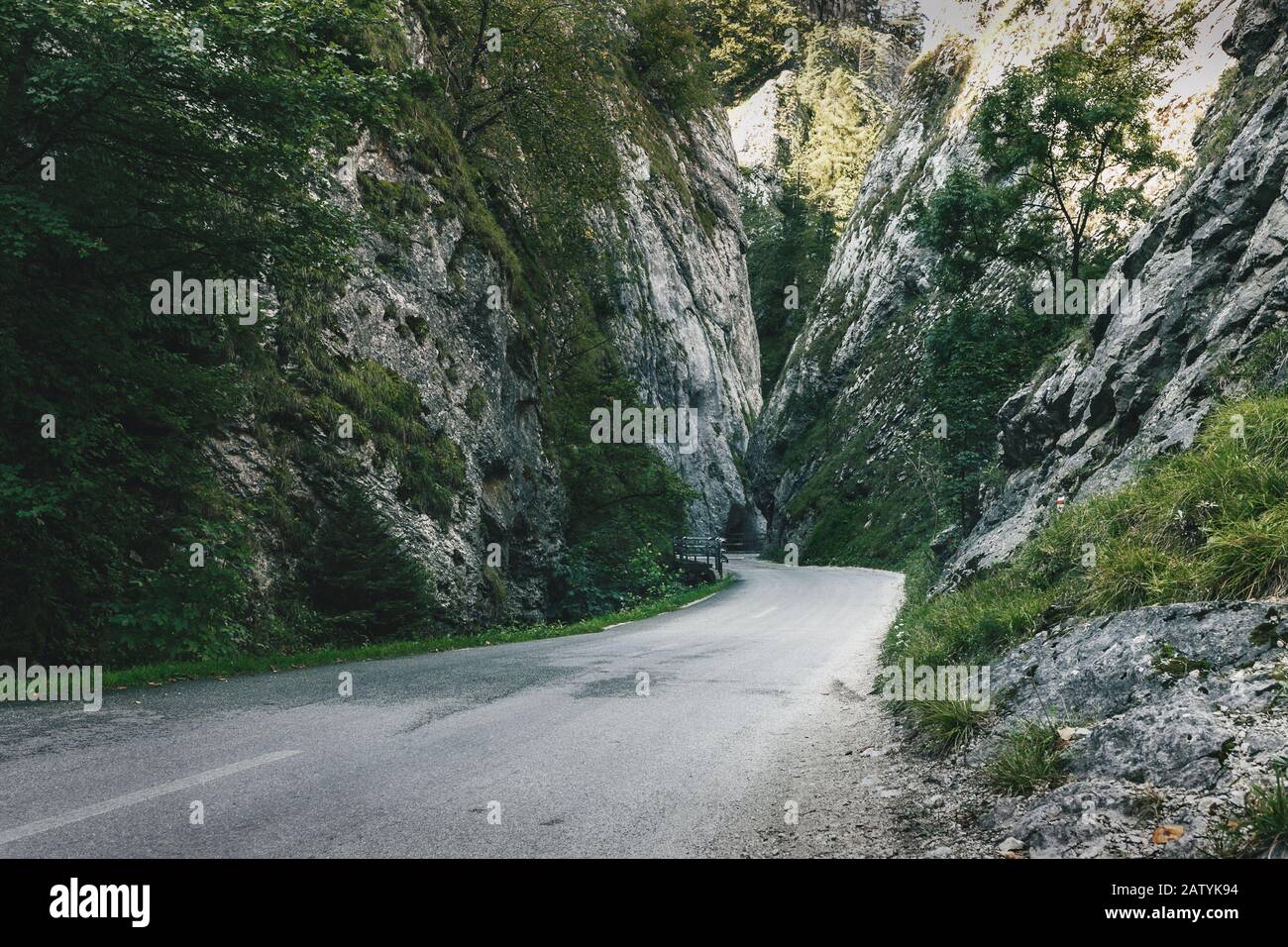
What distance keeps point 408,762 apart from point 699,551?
2539 cm

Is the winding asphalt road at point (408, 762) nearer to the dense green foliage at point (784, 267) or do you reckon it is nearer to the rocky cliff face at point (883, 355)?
the rocky cliff face at point (883, 355)

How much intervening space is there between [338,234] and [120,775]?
7.75 metres

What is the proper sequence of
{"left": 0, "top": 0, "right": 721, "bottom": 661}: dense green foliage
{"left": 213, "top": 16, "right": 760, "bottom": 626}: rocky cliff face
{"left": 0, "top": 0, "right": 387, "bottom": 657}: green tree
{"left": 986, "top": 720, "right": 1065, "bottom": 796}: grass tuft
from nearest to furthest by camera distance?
{"left": 986, "top": 720, "right": 1065, "bottom": 796}: grass tuft → {"left": 0, "top": 0, "right": 387, "bottom": 657}: green tree → {"left": 0, "top": 0, "right": 721, "bottom": 661}: dense green foliage → {"left": 213, "top": 16, "right": 760, "bottom": 626}: rocky cliff face

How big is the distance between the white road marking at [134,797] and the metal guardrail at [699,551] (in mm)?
24232

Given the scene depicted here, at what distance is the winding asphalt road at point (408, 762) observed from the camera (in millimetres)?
3723

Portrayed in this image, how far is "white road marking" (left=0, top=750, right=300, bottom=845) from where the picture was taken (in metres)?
3.59

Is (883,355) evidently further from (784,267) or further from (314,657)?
(314,657)

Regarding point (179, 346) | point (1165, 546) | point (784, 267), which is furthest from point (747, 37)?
point (1165, 546)

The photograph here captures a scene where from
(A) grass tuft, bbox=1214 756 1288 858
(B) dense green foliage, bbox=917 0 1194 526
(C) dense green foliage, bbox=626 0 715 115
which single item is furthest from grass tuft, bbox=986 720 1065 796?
(C) dense green foliage, bbox=626 0 715 115

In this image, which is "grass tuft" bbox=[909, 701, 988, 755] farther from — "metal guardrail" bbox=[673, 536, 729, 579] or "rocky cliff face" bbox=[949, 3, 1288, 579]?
"metal guardrail" bbox=[673, 536, 729, 579]

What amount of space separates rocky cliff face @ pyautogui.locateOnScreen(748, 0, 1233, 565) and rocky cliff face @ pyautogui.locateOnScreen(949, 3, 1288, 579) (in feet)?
66.7

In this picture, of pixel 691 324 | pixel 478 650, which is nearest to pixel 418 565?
pixel 478 650

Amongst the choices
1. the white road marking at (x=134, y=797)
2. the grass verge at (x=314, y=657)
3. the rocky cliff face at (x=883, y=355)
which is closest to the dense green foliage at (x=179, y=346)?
the grass verge at (x=314, y=657)
